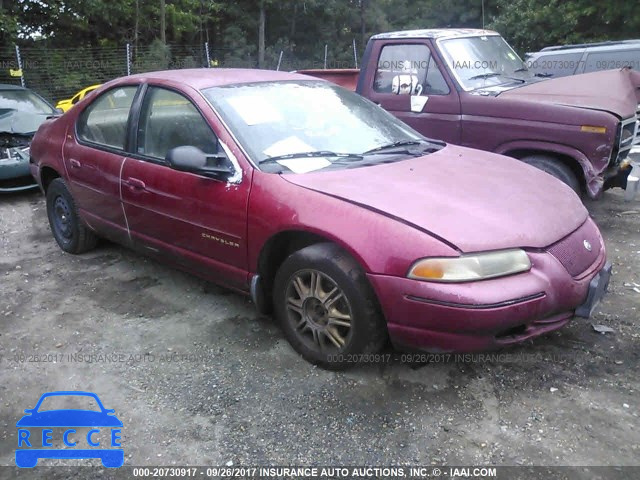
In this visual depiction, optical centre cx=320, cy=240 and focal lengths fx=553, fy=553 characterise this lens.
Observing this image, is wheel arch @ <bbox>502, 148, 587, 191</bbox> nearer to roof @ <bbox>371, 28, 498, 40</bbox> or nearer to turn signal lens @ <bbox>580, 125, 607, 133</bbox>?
turn signal lens @ <bbox>580, 125, 607, 133</bbox>

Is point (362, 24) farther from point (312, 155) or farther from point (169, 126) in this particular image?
point (312, 155)

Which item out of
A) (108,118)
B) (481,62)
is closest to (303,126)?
(108,118)

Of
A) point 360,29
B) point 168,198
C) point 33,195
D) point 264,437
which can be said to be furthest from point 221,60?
point 264,437

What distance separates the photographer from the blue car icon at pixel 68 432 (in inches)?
100

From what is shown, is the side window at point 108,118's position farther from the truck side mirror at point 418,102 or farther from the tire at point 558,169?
the tire at point 558,169

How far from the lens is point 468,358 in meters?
3.19

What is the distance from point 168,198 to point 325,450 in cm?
196

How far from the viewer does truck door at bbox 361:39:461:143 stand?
5.73 metres

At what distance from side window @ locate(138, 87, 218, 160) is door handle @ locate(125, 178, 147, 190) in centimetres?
20

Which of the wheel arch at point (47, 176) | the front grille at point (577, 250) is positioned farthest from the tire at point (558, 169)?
the wheel arch at point (47, 176)

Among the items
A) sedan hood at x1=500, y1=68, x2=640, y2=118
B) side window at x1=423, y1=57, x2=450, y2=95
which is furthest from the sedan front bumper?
side window at x1=423, y1=57, x2=450, y2=95

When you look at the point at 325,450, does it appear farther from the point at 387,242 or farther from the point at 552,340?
the point at 552,340

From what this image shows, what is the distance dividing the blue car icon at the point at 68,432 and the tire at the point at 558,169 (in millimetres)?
4206

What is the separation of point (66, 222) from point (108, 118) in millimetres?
1246
